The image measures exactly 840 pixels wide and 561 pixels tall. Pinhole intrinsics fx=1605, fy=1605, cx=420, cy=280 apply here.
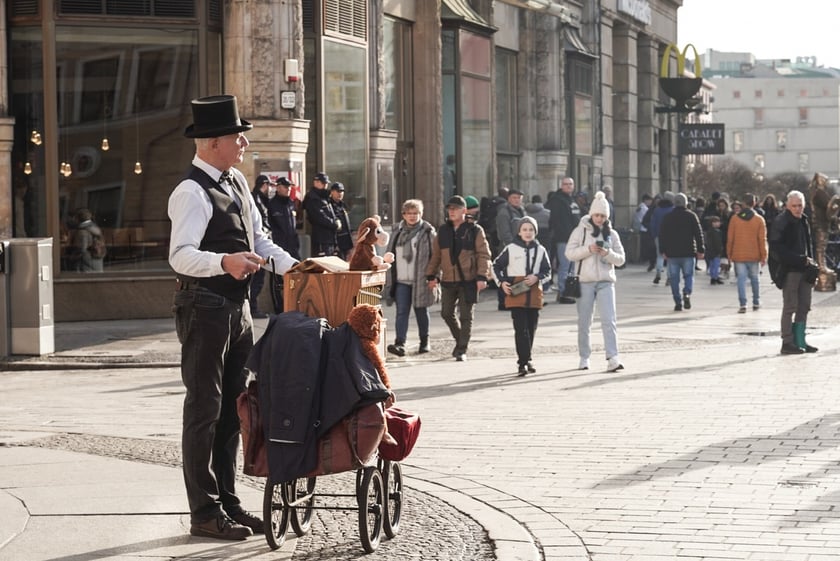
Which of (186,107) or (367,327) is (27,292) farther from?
(367,327)

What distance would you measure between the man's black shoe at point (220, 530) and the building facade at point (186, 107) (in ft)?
41.0

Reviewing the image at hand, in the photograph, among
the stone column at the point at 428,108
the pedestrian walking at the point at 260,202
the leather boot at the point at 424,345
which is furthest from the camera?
the stone column at the point at 428,108

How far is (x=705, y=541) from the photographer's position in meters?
7.08

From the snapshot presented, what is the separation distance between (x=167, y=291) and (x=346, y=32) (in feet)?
16.2

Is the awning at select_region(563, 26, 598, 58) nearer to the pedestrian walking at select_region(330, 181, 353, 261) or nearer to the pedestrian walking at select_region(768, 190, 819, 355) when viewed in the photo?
the pedestrian walking at select_region(330, 181, 353, 261)

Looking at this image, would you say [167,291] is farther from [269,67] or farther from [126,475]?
[126,475]

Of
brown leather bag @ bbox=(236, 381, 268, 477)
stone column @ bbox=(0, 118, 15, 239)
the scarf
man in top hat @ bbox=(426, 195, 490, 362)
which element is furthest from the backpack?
brown leather bag @ bbox=(236, 381, 268, 477)

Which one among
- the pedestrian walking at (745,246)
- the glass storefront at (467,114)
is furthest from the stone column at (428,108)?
the pedestrian walking at (745,246)

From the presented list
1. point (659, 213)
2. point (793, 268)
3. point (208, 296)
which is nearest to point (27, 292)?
point (793, 268)

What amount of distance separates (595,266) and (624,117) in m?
26.3

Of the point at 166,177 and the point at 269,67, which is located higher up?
the point at 269,67

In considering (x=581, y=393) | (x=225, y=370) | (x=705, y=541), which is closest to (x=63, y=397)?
(x=581, y=393)

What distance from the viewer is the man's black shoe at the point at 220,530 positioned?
278 inches

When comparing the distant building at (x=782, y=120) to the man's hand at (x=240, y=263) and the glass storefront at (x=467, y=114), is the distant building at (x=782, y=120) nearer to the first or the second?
the glass storefront at (x=467, y=114)
